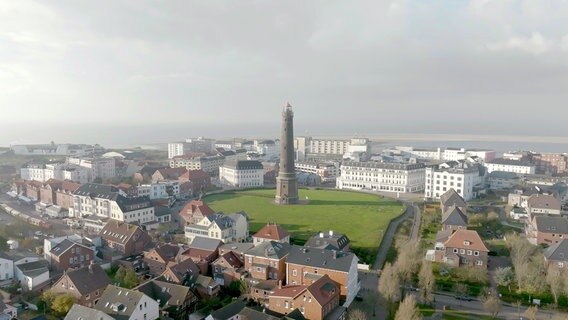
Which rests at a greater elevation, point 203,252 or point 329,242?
point 329,242

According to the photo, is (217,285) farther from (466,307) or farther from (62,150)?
(62,150)

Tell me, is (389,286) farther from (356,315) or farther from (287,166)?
(287,166)

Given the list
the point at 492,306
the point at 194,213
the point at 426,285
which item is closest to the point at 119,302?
the point at 426,285

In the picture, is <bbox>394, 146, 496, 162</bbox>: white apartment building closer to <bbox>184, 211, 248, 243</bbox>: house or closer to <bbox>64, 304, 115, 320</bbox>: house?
<bbox>184, 211, 248, 243</bbox>: house

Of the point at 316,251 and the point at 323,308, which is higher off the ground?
the point at 316,251

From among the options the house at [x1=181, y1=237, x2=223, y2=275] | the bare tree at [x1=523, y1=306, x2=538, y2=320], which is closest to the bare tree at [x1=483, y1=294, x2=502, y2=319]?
the bare tree at [x1=523, y1=306, x2=538, y2=320]

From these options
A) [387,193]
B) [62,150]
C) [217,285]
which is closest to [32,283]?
[217,285]

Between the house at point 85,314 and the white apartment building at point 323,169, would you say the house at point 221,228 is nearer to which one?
the house at point 85,314
